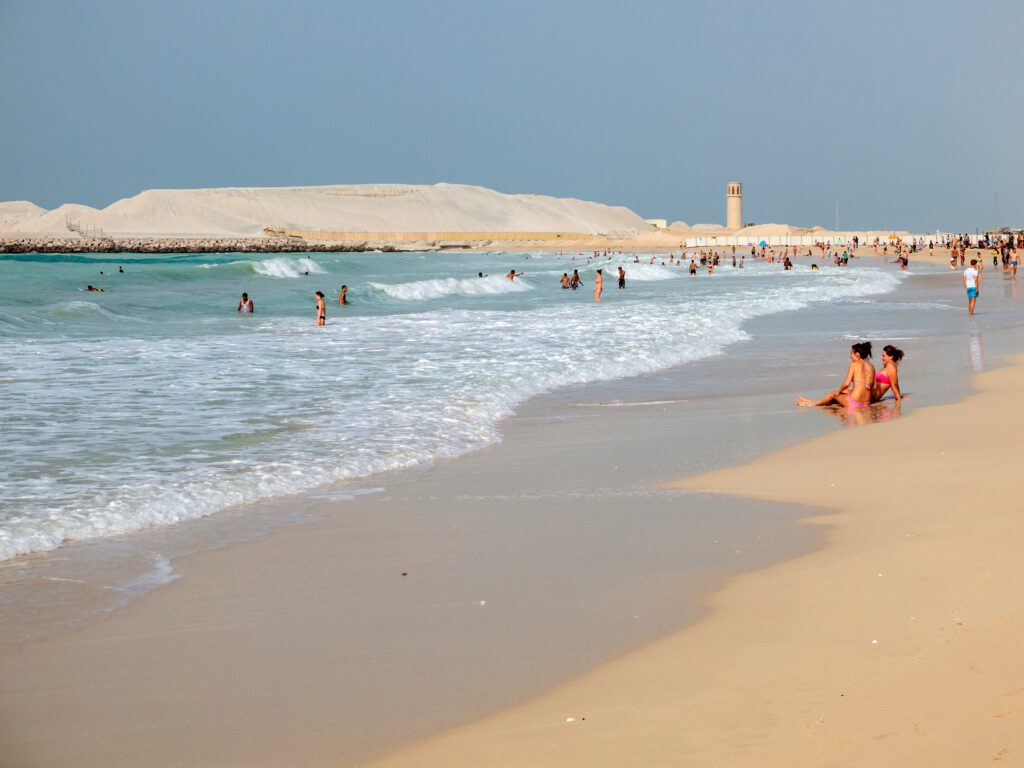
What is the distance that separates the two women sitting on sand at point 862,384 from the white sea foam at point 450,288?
28060 mm

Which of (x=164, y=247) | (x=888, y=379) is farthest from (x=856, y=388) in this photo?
(x=164, y=247)

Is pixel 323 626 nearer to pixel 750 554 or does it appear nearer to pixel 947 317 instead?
pixel 750 554

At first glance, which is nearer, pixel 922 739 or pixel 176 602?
pixel 922 739

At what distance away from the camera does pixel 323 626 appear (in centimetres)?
395

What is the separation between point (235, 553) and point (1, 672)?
1510 millimetres

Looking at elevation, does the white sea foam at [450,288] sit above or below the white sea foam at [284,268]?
below

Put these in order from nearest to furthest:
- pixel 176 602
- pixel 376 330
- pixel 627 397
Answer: pixel 176 602 < pixel 627 397 < pixel 376 330

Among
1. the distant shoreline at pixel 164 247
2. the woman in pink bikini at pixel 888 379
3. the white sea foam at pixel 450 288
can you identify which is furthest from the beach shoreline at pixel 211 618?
the distant shoreline at pixel 164 247

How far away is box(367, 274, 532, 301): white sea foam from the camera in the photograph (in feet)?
128

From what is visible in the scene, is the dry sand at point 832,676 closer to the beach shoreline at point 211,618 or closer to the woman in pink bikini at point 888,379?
the beach shoreline at point 211,618

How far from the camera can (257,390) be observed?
1049 cm

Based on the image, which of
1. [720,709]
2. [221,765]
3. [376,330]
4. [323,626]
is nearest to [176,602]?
[323,626]

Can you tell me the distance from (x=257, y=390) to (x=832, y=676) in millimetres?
8045

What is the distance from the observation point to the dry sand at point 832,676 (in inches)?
108
